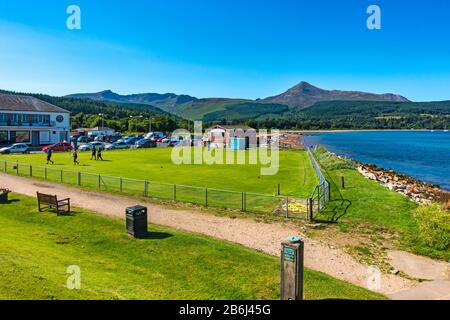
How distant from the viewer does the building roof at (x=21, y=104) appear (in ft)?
223

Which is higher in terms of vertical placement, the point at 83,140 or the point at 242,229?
the point at 83,140

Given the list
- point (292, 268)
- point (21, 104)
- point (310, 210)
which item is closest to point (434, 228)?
point (310, 210)

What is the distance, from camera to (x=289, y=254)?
28.2 ft

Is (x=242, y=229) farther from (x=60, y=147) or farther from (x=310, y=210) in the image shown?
(x=60, y=147)

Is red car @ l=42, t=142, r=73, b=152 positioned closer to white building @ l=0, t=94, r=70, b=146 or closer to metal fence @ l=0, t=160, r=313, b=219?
white building @ l=0, t=94, r=70, b=146

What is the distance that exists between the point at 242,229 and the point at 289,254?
8510 mm

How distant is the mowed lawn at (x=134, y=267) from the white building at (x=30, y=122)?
59595 millimetres

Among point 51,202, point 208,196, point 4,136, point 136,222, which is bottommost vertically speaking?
point 208,196

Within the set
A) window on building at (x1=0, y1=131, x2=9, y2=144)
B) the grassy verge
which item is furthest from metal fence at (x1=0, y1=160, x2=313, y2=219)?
window on building at (x1=0, y1=131, x2=9, y2=144)
